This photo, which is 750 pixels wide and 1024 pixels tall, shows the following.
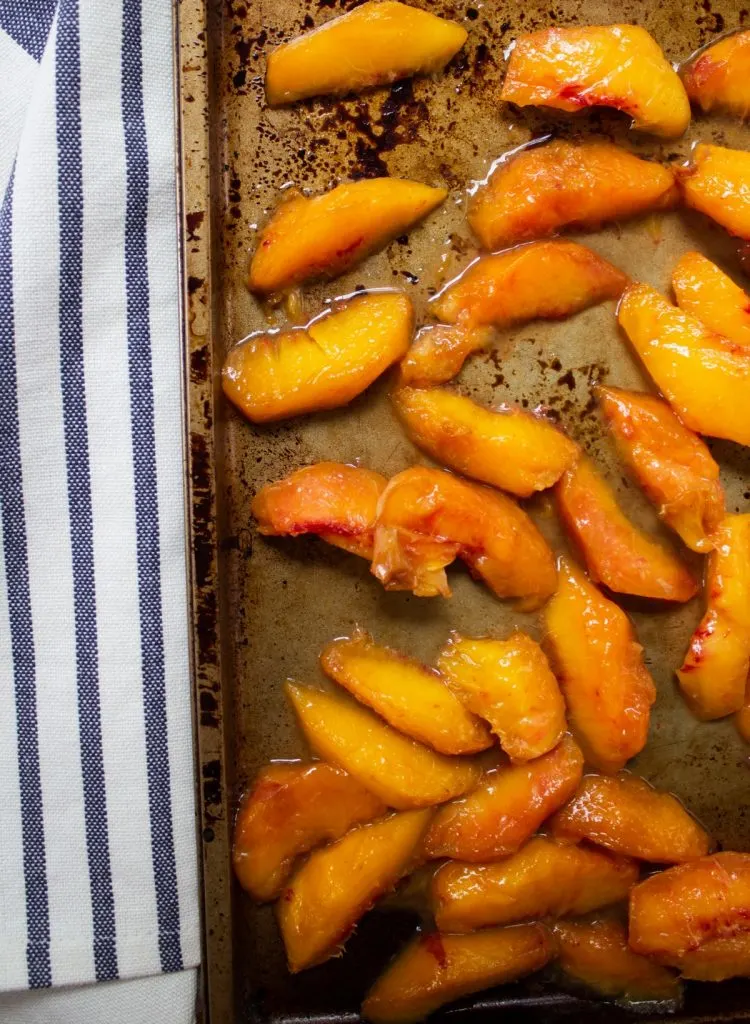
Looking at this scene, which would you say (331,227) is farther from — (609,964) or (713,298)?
(609,964)

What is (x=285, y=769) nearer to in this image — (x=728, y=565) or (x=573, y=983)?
(x=573, y=983)

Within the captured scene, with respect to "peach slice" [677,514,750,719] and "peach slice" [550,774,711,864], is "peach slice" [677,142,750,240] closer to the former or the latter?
"peach slice" [677,514,750,719]

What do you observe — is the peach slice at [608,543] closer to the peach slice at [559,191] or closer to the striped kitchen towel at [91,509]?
the peach slice at [559,191]

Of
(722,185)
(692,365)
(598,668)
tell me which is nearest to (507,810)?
(598,668)

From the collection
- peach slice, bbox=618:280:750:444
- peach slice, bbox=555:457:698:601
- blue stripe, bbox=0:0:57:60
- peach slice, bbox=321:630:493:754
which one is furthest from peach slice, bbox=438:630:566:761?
blue stripe, bbox=0:0:57:60

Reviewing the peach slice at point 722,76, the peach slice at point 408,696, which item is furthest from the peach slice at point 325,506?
the peach slice at point 722,76

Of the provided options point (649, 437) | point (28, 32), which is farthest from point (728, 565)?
point (28, 32)
